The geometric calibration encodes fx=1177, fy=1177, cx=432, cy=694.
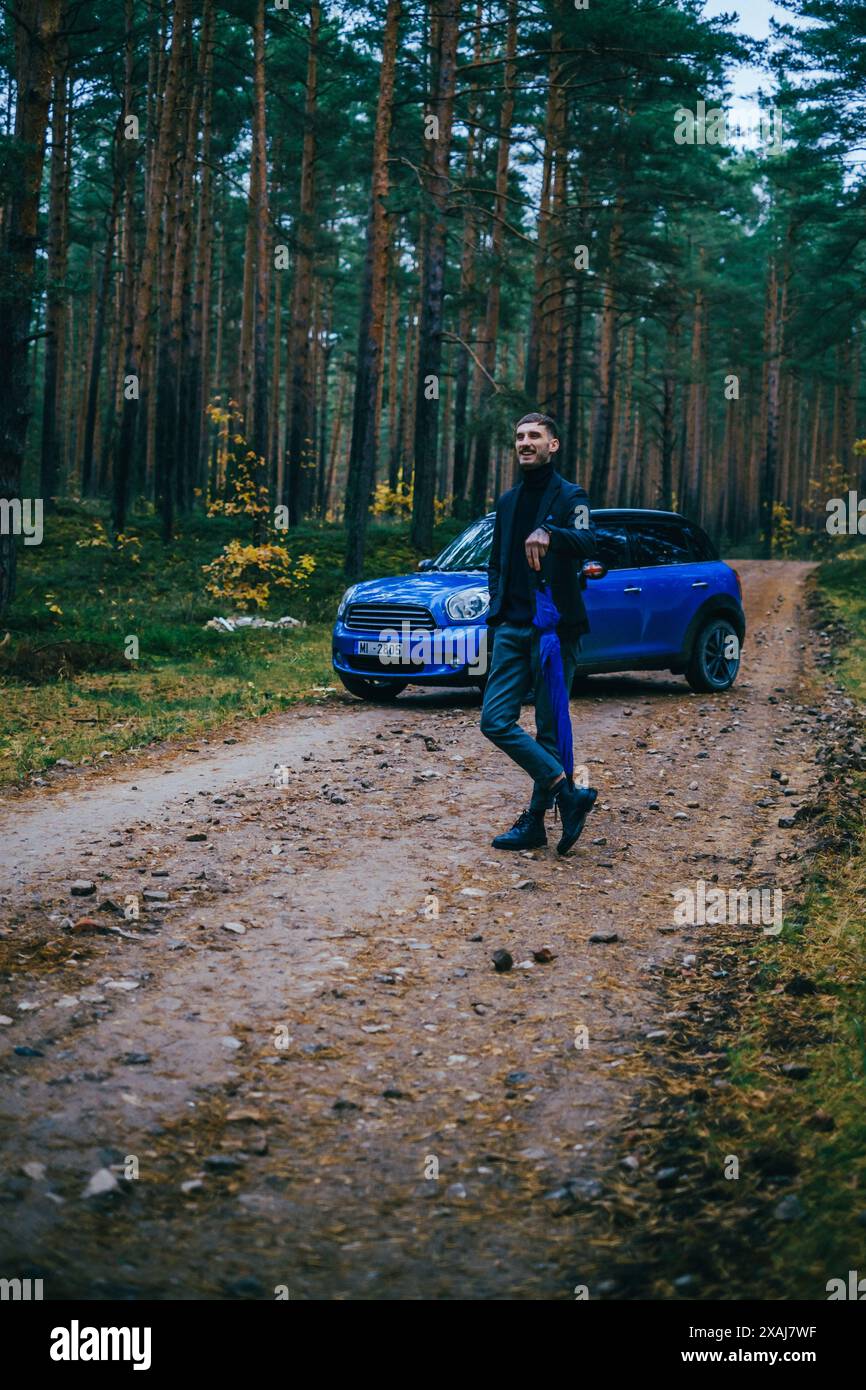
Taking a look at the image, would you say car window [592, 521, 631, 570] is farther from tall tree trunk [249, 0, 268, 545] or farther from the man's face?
tall tree trunk [249, 0, 268, 545]

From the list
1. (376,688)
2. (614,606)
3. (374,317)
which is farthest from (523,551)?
(374,317)

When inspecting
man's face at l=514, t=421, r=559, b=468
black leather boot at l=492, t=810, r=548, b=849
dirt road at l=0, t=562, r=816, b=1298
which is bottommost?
dirt road at l=0, t=562, r=816, b=1298

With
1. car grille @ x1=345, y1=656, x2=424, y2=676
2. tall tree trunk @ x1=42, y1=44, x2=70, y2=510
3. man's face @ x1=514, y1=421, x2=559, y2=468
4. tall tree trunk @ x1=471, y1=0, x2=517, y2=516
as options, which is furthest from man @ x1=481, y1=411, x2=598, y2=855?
tall tree trunk @ x1=42, y1=44, x2=70, y2=510

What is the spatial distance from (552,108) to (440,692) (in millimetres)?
→ 19360

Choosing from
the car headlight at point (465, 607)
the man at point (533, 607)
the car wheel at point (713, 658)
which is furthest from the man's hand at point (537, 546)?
the car wheel at point (713, 658)

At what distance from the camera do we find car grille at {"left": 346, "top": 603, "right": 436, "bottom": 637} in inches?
462

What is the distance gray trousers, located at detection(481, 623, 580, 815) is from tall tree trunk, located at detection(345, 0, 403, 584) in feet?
47.9

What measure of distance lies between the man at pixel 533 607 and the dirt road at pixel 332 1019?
0.37 meters

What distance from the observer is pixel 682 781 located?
907cm

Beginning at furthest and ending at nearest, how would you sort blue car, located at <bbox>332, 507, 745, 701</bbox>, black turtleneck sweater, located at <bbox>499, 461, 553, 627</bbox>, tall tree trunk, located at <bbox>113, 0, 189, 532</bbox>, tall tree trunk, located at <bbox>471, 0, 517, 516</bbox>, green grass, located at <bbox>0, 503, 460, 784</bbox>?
1. tall tree trunk, located at <bbox>471, 0, 517, 516</bbox>
2. tall tree trunk, located at <bbox>113, 0, 189, 532</bbox>
3. blue car, located at <bbox>332, 507, 745, 701</bbox>
4. green grass, located at <bbox>0, 503, 460, 784</bbox>
5. black turtleneck sweater, located at <bbox>499, 461, 553, 627</bbox>

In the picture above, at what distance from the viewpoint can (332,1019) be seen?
4625 millimetres

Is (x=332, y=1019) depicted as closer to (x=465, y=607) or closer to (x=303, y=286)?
(x=465, y=607)

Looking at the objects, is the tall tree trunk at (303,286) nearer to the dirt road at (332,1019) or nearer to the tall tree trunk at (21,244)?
the tall tree trunk at (21,244)
